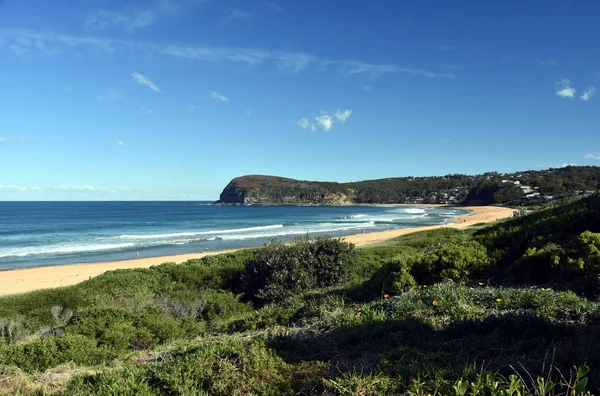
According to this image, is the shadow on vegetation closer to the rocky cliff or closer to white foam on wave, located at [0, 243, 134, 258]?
white foam on wave, located at [0, 243, 134, 258]

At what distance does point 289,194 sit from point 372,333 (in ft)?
576

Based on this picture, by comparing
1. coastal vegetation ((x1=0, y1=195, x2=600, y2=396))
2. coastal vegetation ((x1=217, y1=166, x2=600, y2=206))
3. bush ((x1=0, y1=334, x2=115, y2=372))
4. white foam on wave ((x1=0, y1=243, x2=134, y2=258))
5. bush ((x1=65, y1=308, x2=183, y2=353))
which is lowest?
white foam on wave ((x1=0, y1=243, x2=134, y2=258))

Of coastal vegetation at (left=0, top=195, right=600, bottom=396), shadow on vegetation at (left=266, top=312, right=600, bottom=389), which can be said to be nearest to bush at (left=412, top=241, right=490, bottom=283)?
coastal vegetation at (left=0, top=195, right=600, bottom=396)

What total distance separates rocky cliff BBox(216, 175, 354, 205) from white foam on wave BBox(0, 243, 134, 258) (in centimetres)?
13435

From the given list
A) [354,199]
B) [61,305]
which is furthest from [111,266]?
[354,199]

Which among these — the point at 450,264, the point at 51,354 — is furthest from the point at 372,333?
the point at 51,354

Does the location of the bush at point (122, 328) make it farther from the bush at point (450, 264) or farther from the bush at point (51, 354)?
the bush at point (450, 264)

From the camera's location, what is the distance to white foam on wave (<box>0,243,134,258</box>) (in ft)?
120

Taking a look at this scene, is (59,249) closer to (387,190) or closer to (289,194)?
(289,194)

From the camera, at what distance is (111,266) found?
2878 centimetres

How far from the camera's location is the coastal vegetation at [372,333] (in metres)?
3.27

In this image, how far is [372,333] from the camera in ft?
14.3

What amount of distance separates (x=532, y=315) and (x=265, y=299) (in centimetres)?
813

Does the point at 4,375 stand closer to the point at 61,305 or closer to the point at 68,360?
the point at 68,360
